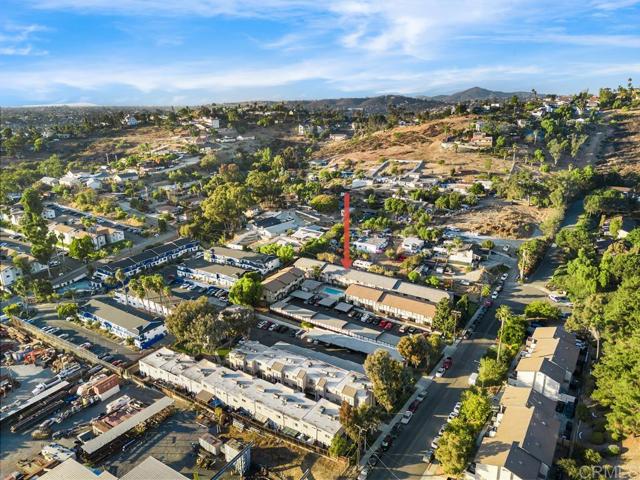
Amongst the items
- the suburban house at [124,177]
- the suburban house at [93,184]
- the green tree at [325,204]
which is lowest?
the green tree at [325,204]

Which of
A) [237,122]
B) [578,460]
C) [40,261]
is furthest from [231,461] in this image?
[237,122]

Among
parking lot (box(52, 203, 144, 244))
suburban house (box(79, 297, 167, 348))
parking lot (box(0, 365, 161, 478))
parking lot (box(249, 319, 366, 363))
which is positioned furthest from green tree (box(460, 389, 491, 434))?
parking lot (box(52, 203, 144, 244))

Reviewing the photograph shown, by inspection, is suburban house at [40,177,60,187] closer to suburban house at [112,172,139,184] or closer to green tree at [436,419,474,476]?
suburban house at [112,172,139,184]

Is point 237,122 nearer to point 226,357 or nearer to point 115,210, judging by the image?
point 115,210

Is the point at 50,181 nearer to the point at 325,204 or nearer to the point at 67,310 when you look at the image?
the point at 67,310

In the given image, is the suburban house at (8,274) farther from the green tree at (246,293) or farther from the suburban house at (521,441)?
the suburban house at (521,441)

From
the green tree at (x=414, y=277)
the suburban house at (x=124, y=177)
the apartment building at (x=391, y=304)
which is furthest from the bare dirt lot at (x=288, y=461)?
the suburban house at (x=124, y=177)

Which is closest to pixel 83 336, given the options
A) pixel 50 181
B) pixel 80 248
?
pixel 80 248
